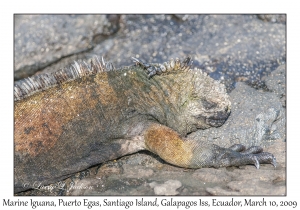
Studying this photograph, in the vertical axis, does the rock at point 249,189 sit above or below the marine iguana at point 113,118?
below

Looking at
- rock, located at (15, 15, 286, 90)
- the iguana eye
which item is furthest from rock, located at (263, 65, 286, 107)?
the iguana eye

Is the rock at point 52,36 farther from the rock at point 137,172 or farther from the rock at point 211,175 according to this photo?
the rock at point 211,175

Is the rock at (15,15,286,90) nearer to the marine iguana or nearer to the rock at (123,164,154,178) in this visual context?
the marine iguana

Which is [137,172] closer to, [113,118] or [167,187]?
[167,187]

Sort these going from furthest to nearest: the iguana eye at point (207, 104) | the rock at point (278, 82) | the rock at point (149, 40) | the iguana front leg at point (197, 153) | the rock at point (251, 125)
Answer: the rock at point (149, 40) → the rock at point (278, 82) → the iguana eye at point (207, 104) → the rock at point (251, 125) → the iguana front leg at point (197, 153)

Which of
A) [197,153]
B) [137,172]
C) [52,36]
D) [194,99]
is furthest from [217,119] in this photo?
[52,36]

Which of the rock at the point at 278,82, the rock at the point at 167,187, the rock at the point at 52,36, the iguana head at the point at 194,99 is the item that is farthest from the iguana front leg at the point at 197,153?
the rock at the point at 52,36

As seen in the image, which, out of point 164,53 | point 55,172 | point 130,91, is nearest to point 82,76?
point 130,91
